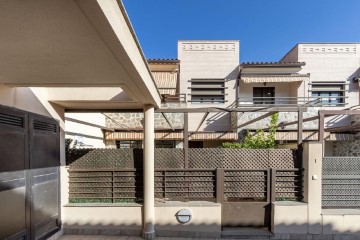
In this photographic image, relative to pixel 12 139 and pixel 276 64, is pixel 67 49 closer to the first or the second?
pixel 12 139

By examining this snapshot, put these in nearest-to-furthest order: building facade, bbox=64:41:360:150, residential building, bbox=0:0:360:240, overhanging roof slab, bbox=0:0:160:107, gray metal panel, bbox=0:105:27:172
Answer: overhanging roof slab, bbox=0:0:160:107, residential building, bbox=0:0:360:240, gray metal panel, bbox=0:105:27:172, building facade, bbox=64:41:360:150

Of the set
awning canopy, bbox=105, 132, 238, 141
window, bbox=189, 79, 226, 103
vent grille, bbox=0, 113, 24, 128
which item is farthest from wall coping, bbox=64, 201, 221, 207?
window, bbox=189, 79, 226, 103

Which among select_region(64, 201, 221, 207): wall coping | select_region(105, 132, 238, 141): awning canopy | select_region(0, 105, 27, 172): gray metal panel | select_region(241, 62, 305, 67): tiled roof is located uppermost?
select_region(241, 62, 305, 67): tiled roof

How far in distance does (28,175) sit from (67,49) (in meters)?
4.16

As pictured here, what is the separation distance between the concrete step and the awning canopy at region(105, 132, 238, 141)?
294 inches

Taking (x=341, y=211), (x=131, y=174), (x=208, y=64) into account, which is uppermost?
(x=208, y=64)

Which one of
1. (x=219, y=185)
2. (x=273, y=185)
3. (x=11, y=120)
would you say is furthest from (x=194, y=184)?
(x=11, y=120)

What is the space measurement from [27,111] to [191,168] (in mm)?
5092

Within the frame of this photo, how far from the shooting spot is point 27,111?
5750 mm

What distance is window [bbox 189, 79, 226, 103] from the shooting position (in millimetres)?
15594

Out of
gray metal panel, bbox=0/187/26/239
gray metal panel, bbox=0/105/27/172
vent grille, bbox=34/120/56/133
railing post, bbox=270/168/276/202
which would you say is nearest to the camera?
gray metal panel, bbox=0/187/26/239

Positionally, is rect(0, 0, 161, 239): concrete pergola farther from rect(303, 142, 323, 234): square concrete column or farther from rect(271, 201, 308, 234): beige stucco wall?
rect(303, 142, 323, 234): square concrete column

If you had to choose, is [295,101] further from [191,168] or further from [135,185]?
[135,185]

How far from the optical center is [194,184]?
726cm
